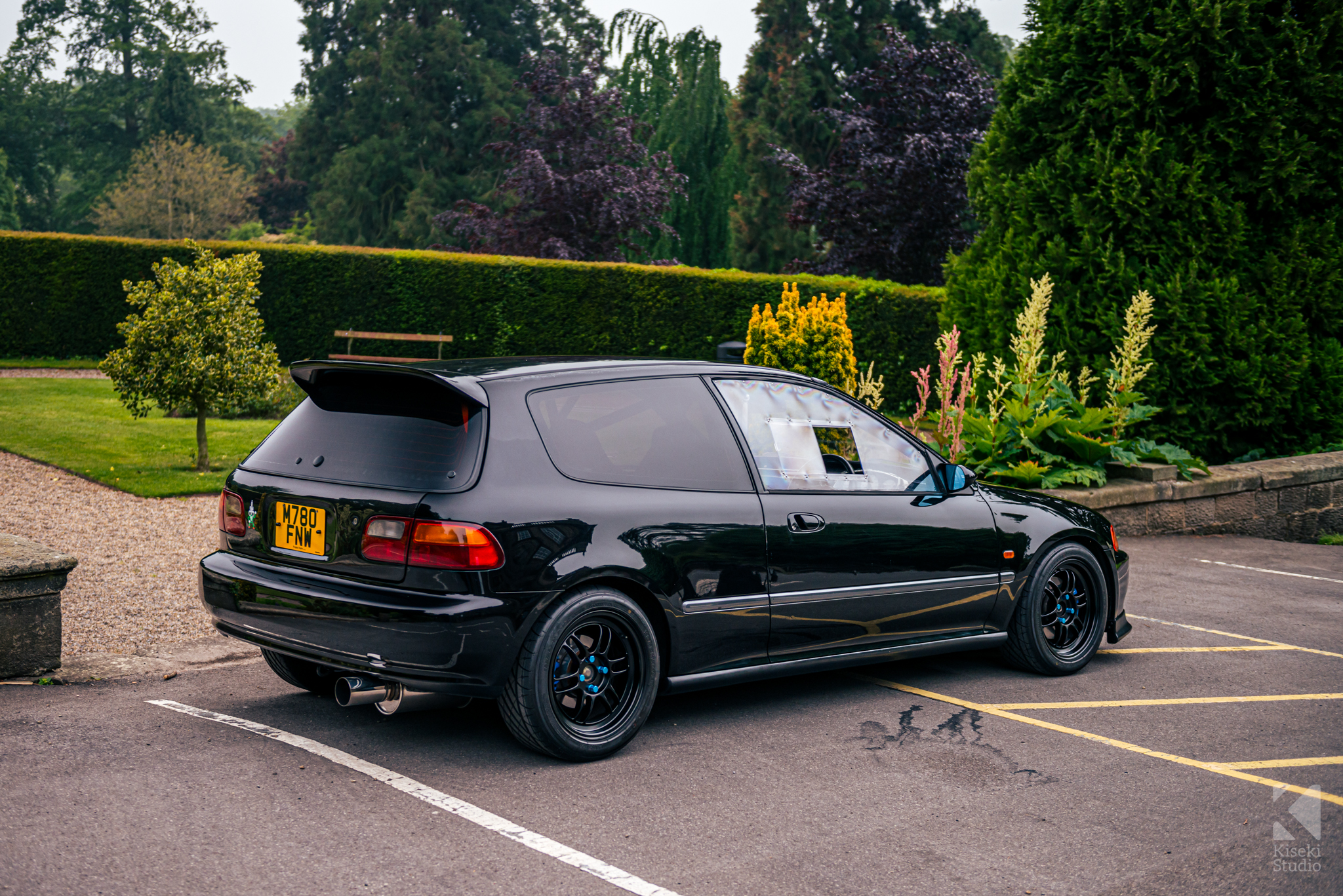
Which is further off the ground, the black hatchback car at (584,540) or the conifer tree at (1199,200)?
the conifer tree at (1199,200)

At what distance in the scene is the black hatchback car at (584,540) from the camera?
4152mm

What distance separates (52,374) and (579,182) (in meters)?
11.4

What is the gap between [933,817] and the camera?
13.0 feet

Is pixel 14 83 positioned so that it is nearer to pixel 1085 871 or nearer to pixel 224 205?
pixel 224 205

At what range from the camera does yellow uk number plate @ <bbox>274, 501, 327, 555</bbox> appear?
14.4ft

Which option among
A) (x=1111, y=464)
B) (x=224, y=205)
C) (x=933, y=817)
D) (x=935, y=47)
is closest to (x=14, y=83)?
(x=224, y=205)

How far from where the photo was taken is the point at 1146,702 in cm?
545

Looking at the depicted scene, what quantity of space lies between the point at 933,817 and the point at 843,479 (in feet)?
5.75

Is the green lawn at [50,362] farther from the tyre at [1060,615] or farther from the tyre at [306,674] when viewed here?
the tyre at [1060,615]

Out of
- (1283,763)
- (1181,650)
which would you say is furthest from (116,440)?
(1283,763)

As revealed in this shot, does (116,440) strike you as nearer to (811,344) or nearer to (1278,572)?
(811,344)

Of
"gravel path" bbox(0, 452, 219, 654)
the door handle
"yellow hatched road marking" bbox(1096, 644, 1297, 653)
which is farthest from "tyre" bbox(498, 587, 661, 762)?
"yellow hatched road marking" bbox(1096, 644, 1297, 653)

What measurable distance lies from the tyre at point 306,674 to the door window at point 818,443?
2117 mm

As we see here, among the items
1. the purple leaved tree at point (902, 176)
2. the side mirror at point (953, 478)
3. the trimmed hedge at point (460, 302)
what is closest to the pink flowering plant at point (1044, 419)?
the side mirror at point (953, 478)
